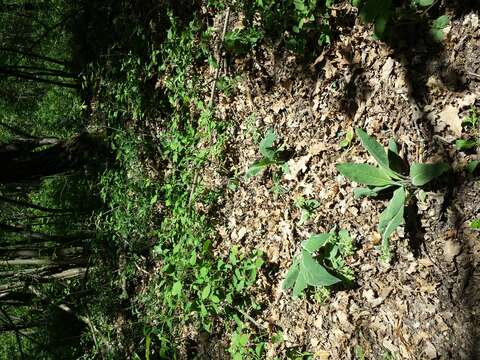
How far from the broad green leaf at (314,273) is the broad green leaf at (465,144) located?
3.73 ft


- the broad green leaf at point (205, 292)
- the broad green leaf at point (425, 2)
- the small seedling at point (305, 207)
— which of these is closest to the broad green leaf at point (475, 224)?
the small seedling at point (305, 207)

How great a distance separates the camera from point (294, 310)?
3.29 metres

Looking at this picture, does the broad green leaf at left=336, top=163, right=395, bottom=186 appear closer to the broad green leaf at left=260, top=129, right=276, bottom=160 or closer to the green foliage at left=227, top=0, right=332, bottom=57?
the broad green leaf at left=260, top=129, right=276, bottom=160

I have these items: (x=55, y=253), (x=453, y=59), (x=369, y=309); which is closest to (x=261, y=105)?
(x=453, y=59)

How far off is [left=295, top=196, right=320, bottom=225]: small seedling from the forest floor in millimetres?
19

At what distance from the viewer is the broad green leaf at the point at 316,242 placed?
2.92 m

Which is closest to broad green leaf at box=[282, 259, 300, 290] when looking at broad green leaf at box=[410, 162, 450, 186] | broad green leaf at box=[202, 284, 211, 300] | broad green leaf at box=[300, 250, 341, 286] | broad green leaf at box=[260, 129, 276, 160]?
broad green leaf at box=[300, 250, 341, 286]

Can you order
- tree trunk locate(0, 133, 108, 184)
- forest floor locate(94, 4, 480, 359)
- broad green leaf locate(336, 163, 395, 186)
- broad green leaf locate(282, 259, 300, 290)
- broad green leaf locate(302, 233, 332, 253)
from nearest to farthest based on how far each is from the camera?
forest floor locate(94, 4, 480, 359) < broad green leaf locate(336, 163, 395, 186) < broad green leaf locate(302, 233, 332, 253) < broad green leaf locate(282, 259, 300, 290) < tree trunk locate(0, 133, 108, 184)

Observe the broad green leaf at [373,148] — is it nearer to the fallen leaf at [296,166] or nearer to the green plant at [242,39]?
the fallen leaf at [296,166]

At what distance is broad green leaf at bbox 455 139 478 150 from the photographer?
2.41 meters

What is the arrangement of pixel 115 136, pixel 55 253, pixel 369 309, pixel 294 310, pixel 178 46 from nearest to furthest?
pixel 369 309 → pixel 294 310 → pixel 178 46 → pixel 115 136 → pixel 55 253

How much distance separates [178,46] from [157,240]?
219cm

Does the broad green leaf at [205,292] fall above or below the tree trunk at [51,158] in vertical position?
below

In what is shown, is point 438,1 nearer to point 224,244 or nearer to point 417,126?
point 417,126
